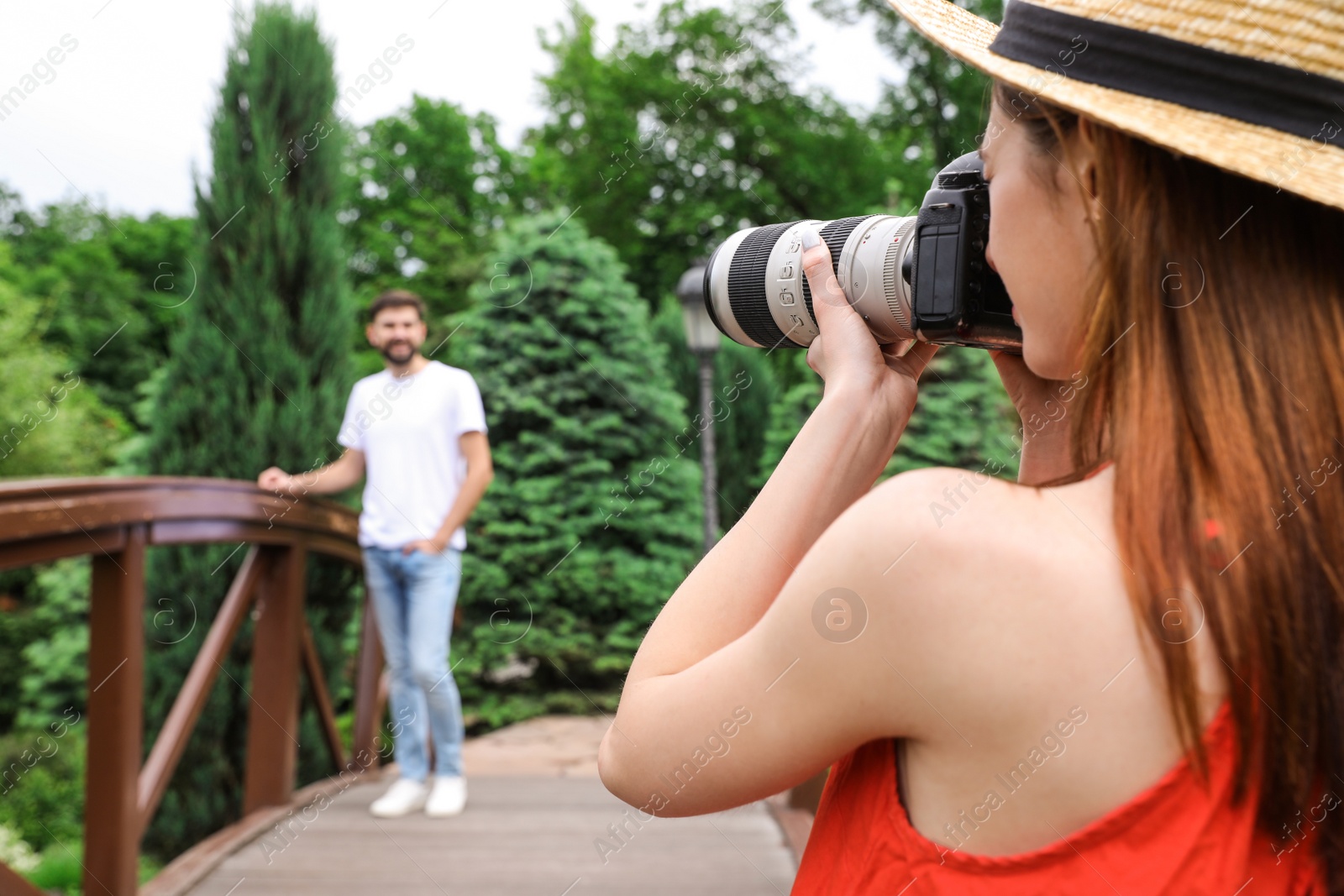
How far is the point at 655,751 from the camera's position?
0.71 m

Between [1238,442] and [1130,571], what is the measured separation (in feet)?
0.34

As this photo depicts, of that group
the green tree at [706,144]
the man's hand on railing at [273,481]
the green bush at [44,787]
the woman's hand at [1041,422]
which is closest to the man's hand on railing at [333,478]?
the man's hand on railing at [273,481]

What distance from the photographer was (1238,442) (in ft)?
1.98

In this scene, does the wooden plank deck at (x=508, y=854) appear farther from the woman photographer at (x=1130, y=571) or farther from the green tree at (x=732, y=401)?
the green tree at (x=732, y=401)

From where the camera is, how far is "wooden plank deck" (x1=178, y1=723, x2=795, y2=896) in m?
2.96

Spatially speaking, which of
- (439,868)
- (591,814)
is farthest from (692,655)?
(591,814)

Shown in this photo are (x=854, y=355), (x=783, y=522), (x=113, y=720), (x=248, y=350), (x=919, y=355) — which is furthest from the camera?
(x=248, y=350)

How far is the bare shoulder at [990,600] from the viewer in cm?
58

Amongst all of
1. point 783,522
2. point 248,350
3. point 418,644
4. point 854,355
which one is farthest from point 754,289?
point 248,350

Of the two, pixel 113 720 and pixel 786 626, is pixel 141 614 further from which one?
pixel 786 626

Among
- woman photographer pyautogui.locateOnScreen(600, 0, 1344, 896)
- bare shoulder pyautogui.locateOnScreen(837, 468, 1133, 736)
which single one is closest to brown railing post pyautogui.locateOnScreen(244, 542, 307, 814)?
woman photographer pyautogui.locateOnScreen(600, 0, 1344, 896)

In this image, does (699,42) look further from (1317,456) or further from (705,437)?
(1317,456)

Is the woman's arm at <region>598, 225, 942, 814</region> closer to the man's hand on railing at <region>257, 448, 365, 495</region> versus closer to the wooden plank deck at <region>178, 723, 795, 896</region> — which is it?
the wooden plank deck at <region>178, 723, 795, 896</region>

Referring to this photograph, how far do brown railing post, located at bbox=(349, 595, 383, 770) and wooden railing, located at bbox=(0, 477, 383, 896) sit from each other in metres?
0.54
